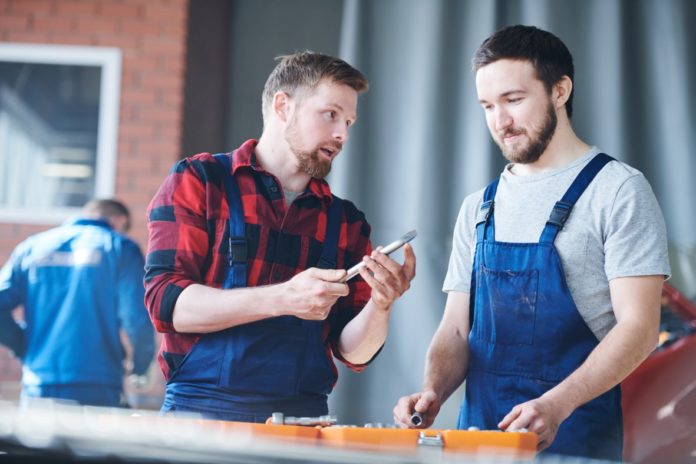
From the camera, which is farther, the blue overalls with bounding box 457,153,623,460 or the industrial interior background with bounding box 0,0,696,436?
the industrial interior background with bounding box 0,0,696,436

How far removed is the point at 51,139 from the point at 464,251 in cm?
317

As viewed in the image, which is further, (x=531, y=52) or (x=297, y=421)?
(x=531, y=52)

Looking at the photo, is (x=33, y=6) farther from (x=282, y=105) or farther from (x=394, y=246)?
(x=394, y=246)

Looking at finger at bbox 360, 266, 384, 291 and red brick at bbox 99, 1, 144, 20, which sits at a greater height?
red brick at bbox 99, 1, 144, 20

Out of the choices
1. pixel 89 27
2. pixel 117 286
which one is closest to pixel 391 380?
pixel 117 286

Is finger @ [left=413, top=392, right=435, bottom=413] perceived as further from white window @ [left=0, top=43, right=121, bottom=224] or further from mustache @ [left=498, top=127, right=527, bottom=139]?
white window @ [left=0, top=43, right=121, bottom=224]

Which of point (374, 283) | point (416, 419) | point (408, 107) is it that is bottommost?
point (416, 419)

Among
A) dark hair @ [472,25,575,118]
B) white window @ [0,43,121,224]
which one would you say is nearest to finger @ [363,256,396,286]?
dark hair @ [472,25,575,118]

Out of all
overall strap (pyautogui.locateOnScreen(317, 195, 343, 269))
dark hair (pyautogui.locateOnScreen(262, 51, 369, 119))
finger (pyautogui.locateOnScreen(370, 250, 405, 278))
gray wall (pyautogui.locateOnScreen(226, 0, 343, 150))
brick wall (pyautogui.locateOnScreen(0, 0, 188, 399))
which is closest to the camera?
finger (pyautogui.locateOnScreen(370, 250, 405, 278))

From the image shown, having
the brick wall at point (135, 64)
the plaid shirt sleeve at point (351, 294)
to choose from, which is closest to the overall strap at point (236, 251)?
the plaid shirt sleeve at point (351, 294)

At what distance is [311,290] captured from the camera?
69.4 inches

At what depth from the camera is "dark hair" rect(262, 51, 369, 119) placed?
6.95 feet

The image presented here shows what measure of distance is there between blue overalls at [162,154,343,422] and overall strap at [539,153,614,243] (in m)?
0.52

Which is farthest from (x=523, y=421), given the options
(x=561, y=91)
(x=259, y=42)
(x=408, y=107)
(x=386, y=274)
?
(x=259, y=42)
